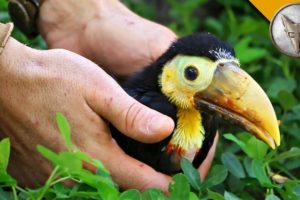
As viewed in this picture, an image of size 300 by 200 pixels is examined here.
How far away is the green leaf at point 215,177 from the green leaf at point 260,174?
3.4 inches

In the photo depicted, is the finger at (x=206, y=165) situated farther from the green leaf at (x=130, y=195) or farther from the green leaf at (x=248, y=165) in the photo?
the green leaf at (x=130, y=195)

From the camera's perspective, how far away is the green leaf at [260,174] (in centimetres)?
207

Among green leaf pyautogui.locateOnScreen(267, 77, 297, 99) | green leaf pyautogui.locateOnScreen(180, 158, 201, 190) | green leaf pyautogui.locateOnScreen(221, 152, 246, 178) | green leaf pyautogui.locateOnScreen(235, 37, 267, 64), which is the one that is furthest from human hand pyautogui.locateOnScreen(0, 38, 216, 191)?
green leaf pyautogui.locateOnScreen(235, 37, 267, 64)

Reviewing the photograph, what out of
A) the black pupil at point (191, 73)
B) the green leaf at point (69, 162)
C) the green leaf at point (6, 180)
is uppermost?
the green leaf at point (69, 162)

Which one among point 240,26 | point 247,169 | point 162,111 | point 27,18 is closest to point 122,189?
point 162,111

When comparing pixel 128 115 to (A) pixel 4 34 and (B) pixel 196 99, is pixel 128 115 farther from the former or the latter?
(A) pixel 4 34

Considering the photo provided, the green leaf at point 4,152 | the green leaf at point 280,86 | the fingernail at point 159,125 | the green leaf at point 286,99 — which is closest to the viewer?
the green leaf at point 4,152

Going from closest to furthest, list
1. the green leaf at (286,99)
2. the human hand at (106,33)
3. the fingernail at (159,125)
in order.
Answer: the fingernail at (159,125), the green leaf at (286,99), the human hand at (106,33)

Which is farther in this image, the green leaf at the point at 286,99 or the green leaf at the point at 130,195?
the green leaf at the point at 286,99

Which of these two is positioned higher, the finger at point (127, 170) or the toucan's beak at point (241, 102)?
the toucan's beak at point (241, 102)

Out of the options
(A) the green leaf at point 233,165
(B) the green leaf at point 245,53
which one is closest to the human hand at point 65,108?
(A) the green leaf at point 233,165

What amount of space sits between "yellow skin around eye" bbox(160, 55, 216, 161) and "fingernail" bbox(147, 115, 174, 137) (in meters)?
0.17

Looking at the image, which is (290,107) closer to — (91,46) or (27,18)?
(91,46)

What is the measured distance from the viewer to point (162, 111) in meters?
2.09
